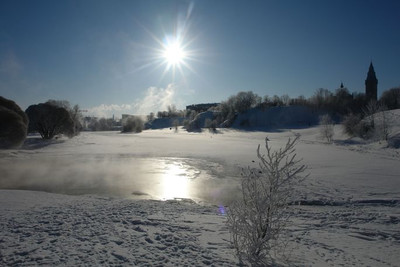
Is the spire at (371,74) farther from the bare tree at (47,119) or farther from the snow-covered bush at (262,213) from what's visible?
the snow-covered bush at (262,213)

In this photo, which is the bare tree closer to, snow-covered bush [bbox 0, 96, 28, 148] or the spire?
snow-covered bush [bbox 0, 96, 28, 148]

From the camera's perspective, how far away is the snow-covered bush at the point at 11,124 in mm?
23344

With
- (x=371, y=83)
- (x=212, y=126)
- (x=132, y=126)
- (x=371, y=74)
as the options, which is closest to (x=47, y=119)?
(x=132, y=126)

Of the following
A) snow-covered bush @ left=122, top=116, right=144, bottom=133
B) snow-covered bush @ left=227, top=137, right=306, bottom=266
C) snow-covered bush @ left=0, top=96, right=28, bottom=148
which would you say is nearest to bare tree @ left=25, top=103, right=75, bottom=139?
snow-covered bush @ left=0, top=96, right=28, bottom=148

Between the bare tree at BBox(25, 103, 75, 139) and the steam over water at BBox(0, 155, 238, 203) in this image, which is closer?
the steam over water at BBox(0, 155, 238, 203)

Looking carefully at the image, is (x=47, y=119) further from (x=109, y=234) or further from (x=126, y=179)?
(x=109, y=234)

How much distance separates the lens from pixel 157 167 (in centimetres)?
1867

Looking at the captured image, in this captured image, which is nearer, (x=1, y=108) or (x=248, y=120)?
(x=1, y=108)

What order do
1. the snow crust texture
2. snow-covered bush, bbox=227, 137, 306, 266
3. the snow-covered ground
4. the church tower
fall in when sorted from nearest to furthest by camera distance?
1. snow-covered bush, bbox=227, 137, 306, 266
2. the snow crust texture
3. the snow-covered ground
4. the church tower

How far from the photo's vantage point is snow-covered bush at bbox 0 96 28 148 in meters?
23.3

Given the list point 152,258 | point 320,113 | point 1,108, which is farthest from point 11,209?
point 320,113

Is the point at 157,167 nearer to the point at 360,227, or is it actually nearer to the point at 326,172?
the point at 326,172

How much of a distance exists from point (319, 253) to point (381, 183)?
32.1ft

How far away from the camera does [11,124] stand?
23.9 metres
